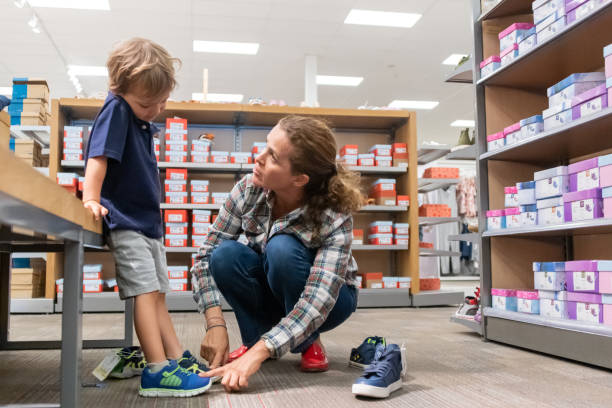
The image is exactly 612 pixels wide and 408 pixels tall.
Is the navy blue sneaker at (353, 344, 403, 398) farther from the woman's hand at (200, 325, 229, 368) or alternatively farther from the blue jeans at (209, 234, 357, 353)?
the woman's hand at (200, 325, 229, 368)

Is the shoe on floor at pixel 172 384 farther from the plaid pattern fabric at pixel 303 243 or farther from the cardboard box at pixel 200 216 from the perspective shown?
the cardboard box at pixel 200 216

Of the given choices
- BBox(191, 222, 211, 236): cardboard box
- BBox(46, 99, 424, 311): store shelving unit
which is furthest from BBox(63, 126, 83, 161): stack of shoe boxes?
BBox(191, 222, 211, 236): cardboard box

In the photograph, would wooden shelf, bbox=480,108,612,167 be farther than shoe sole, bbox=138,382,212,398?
Yes

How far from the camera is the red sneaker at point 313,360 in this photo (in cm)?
158

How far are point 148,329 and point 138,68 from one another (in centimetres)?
69

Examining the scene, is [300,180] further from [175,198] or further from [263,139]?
[263,139]

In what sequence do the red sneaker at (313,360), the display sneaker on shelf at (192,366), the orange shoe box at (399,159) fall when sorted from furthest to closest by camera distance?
the orange shoe box at (399,159), the red sneaker at (313,360), the display sneaker on shelf at (192,366)

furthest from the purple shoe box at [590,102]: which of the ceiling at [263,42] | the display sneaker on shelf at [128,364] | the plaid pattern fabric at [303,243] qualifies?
the ceiling at [263,42]

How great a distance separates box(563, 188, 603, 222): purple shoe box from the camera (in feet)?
6.00

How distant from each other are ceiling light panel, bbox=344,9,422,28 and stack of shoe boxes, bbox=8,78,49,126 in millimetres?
3412

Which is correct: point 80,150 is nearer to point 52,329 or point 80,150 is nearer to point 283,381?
point 52,329

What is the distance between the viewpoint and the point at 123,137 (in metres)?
1.43

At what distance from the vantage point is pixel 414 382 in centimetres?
147

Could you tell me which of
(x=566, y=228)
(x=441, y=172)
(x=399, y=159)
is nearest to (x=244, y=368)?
(x=566, y=228)
